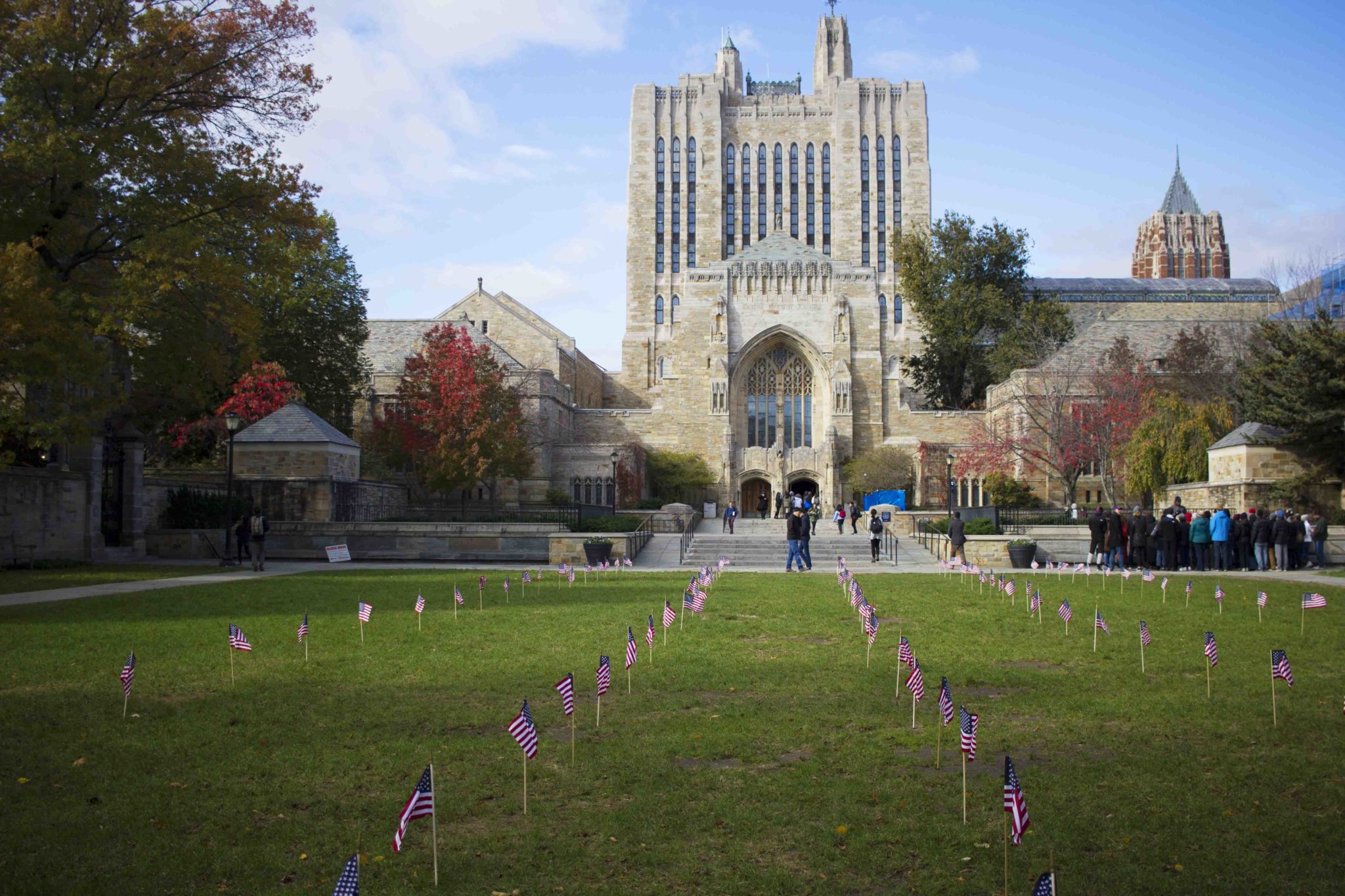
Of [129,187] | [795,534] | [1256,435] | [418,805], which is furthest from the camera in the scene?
[1256,435]

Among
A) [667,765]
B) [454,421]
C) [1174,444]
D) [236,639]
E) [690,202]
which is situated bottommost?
[667,765]

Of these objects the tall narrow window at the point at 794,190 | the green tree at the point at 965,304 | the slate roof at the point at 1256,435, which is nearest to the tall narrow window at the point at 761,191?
the tall narrow window at the point at 794,190

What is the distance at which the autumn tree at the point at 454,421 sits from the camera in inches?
1587

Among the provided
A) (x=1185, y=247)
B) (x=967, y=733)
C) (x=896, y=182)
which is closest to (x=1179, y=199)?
(x=1185, y=247)

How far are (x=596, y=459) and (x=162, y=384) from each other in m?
32.3

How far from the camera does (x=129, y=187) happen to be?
67.9 ft

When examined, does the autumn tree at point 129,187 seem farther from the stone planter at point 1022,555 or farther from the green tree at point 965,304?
the green tree at point 965,304

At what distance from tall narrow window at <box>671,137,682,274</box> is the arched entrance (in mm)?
27978

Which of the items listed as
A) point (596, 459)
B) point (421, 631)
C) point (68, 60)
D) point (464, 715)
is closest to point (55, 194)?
point (68, 60)

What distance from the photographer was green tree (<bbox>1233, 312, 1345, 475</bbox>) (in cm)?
2520

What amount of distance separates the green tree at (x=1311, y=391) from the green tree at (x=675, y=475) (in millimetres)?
30415

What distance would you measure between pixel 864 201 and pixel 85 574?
68.5 metres

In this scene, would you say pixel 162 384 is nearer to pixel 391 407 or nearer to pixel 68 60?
pixel 68 60

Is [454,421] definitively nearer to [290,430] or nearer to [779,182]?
[290,430]
